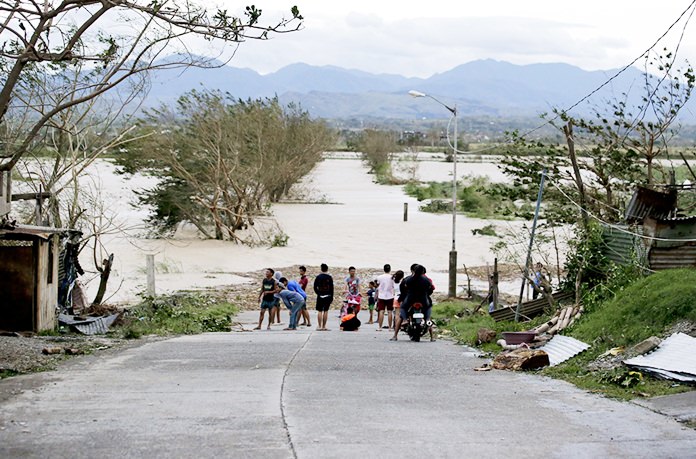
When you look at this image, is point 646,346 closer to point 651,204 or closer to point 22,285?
point 651,204

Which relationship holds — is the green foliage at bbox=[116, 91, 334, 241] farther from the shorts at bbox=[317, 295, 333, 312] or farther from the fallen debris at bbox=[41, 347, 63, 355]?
the fallen debris at bbox=[41, 347, 63, 355]

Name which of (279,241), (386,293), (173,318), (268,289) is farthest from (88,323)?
(279,241)

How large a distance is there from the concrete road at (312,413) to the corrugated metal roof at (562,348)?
1236 mm

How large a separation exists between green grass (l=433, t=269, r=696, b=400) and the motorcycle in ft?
5.08

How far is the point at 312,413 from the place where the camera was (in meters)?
9.98

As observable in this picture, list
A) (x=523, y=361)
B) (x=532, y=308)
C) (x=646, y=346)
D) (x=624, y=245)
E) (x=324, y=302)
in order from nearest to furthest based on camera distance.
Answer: (x=646, y=346)
(x=523, y=361)
(x=624, y=245)
(x=532, y=308)
(x=324, y=302)

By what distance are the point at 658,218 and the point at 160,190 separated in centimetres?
3675

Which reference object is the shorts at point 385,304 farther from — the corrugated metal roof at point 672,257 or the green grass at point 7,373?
the green grass at point 7,373

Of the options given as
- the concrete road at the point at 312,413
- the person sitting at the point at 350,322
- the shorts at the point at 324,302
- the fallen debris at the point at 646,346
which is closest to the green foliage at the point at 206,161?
the person sitting at the point at 350,322

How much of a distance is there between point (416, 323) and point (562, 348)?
155 inches

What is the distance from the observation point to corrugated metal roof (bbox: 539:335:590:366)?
15.0 meters

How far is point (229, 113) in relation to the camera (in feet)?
168

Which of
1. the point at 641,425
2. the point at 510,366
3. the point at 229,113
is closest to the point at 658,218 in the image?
the point at 510,366

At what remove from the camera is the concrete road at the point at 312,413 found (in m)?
8.38
